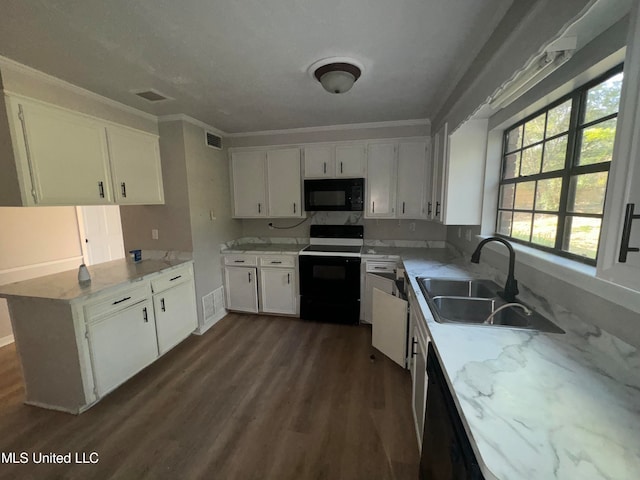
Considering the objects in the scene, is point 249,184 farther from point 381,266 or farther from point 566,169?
→ point 566,169

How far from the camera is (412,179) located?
127 inches

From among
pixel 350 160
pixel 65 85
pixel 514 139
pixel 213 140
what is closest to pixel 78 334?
pixel 65 85

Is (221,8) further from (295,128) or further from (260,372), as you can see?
(260,372)

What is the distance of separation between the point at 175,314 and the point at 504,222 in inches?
125

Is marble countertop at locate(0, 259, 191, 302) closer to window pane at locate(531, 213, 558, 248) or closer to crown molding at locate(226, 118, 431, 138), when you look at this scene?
crown molding at locate(226, 118, 431, 138)

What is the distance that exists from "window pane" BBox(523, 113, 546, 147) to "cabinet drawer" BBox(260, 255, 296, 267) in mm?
2495

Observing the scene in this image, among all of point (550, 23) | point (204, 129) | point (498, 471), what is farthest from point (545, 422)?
point (204, 129)

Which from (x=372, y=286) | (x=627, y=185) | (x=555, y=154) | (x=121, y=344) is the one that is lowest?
(x=121, y=344)

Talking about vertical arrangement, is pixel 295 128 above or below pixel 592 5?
above

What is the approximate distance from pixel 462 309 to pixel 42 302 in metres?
2.88

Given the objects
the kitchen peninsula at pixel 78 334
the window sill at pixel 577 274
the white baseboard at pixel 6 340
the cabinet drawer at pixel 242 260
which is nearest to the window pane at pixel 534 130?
the window sill at pixel 577 274

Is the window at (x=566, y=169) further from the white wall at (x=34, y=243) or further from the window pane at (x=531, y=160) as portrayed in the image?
the white wall at (x=34, y=243)

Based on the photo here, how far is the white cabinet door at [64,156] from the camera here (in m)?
1.83

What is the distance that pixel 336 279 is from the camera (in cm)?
319
